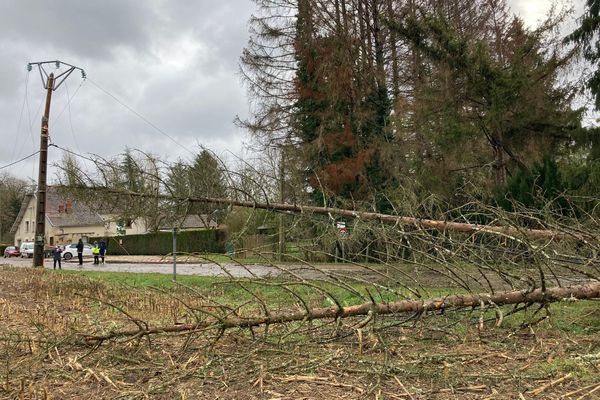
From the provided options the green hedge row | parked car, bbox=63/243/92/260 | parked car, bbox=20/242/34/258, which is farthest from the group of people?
parked car, bbox=20/242/34/258

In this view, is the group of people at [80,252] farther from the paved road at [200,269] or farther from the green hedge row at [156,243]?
the green hedge row at [156,243]

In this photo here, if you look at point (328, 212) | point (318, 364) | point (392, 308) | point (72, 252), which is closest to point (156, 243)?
point (72, 252)

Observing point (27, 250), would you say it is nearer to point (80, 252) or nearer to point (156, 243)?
point (156, 243)

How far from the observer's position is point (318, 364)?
141 inches

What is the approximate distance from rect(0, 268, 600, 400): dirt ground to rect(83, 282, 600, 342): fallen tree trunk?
8 centimetres

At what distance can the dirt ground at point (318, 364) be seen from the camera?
10.6 feet

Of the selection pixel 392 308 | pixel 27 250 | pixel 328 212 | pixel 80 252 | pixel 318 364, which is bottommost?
pixel 318 364

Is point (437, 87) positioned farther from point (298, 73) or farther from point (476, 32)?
point (298, 73)

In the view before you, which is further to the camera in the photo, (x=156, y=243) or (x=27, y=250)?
(x=27, y=250)

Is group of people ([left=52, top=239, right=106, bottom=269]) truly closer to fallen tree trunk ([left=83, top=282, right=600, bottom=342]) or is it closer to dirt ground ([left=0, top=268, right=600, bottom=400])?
dirt ground ([left=0, top=268, right=600, bottom=400])

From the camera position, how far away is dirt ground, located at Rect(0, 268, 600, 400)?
10.6ft

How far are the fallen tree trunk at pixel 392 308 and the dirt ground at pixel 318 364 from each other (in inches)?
3.1

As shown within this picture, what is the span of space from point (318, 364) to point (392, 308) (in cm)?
71

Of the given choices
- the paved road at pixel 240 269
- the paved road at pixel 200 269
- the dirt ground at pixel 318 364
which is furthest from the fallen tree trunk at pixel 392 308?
the paved road at pixel 200 269
